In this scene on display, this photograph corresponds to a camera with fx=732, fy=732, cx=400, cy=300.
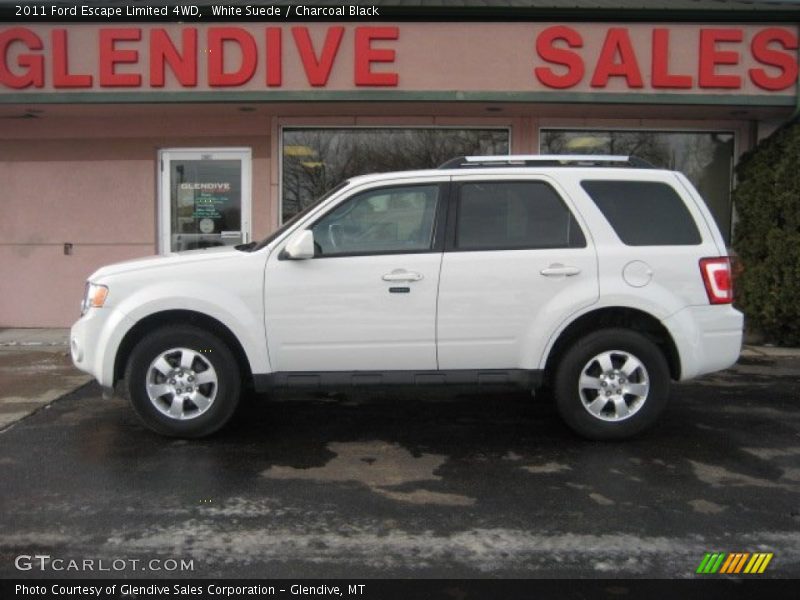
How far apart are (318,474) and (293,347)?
3.17 ft

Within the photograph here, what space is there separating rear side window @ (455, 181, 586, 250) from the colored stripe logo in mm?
2424

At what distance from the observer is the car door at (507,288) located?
5.25 meters

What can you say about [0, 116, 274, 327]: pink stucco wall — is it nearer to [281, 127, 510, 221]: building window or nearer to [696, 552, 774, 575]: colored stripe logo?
[281, 127, 510, 221]: building window

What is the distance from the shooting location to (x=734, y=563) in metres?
3.52

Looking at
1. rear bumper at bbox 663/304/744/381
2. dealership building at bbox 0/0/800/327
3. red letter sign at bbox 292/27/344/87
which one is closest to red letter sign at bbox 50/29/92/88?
dealership building at bbox 0/0/800/327

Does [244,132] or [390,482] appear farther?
[244,132]

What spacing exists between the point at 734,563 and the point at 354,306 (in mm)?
2859

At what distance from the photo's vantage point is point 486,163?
561 centimetres

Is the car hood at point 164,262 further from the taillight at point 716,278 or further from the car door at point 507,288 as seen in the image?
the taillight at point 716,278

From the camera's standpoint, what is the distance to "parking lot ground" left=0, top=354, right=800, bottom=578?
358cm

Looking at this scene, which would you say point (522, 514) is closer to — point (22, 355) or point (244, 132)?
point (22, 355)
